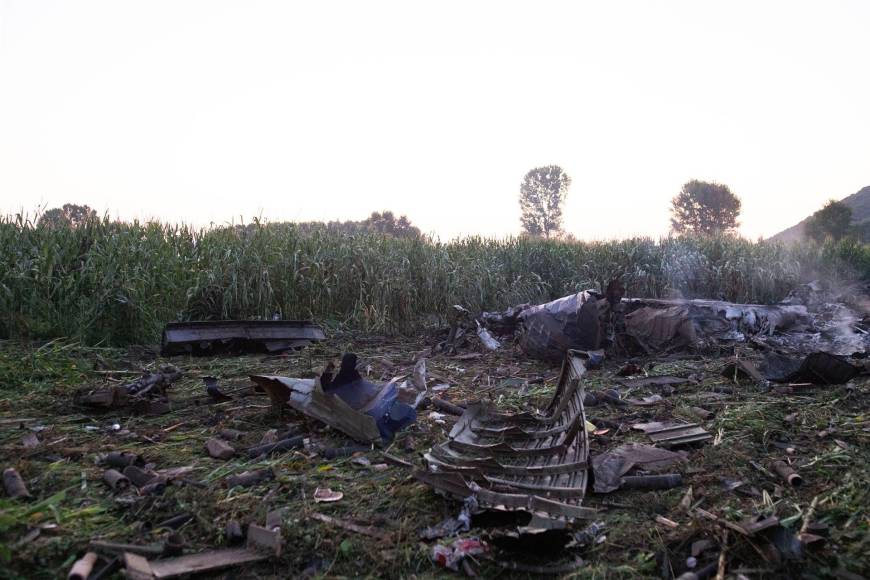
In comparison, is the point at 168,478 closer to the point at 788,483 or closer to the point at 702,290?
the point at 788,483

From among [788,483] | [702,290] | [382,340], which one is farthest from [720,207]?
[788,483]

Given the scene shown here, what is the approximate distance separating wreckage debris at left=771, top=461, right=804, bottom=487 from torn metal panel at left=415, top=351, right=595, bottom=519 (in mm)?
1040

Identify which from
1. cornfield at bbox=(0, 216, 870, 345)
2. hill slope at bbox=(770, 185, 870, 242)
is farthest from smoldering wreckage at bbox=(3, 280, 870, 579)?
hill slope at bbox=(770, 185, 870, 242)

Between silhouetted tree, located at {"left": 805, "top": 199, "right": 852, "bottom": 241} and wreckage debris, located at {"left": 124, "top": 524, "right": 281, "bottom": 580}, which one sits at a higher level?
silhouetted tree, located at {"left": 805, "top": 199, "right": 852, "bottom": 241}

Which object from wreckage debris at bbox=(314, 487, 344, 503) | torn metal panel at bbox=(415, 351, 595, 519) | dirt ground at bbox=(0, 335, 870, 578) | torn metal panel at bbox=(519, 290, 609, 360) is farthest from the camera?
torn metal panel at bbox=(519, 290, 609, 360)

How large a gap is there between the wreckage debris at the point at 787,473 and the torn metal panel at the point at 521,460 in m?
1.04

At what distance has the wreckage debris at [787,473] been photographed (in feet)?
9.20

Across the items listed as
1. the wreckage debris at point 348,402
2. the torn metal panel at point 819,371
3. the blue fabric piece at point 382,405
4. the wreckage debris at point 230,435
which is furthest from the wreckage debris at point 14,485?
the torn metal panel at point 819,371

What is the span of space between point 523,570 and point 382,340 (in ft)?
21.1

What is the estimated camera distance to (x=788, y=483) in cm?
282

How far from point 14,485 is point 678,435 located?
387 centimetres

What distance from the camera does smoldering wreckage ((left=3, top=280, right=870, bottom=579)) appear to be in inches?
85.4

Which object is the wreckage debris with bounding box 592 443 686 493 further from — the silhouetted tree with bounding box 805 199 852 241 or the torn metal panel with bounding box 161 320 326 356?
the silhouetted tree with bounding box 805 199 852 241

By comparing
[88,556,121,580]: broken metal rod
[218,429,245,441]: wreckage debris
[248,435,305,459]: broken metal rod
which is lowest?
[88,556,121,580]: broken metal rod
